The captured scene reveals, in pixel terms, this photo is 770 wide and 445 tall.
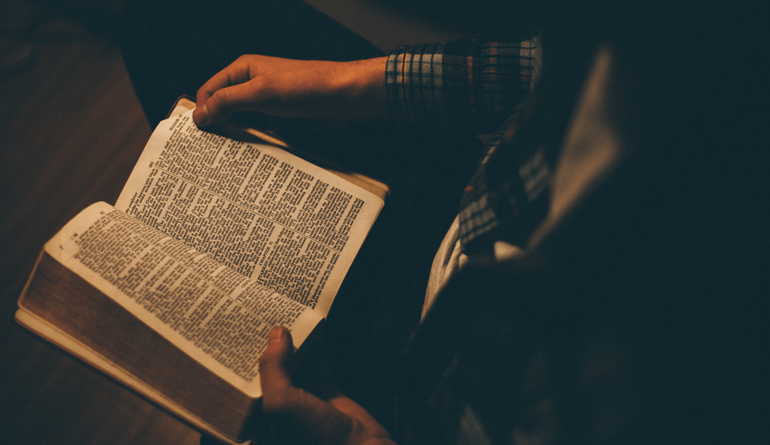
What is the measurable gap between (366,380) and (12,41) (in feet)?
3.91

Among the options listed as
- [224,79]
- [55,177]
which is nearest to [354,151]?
[224,79]

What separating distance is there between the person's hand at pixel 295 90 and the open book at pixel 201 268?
5cm

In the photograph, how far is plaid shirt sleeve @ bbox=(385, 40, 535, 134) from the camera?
46 cm

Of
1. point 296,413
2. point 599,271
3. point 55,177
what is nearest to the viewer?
point 599,271

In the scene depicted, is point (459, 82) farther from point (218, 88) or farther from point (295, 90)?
point (218, 88)

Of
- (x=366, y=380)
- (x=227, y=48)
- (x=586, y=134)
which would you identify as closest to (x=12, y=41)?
(x=227, y=48)

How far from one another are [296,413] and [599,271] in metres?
0.35

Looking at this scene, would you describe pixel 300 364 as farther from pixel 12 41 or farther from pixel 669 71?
pixel 12 41

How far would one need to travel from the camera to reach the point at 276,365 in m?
0.40

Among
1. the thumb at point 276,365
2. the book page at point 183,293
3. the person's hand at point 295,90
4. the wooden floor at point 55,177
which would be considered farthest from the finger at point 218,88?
the wooden floor at point 55,177

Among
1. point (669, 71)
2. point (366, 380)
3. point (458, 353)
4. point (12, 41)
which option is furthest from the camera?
point (12, 41)

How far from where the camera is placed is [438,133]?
57 cm

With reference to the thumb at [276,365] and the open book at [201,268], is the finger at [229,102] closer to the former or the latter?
the open book at [201,268]

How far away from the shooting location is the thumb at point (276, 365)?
1.29 ft
